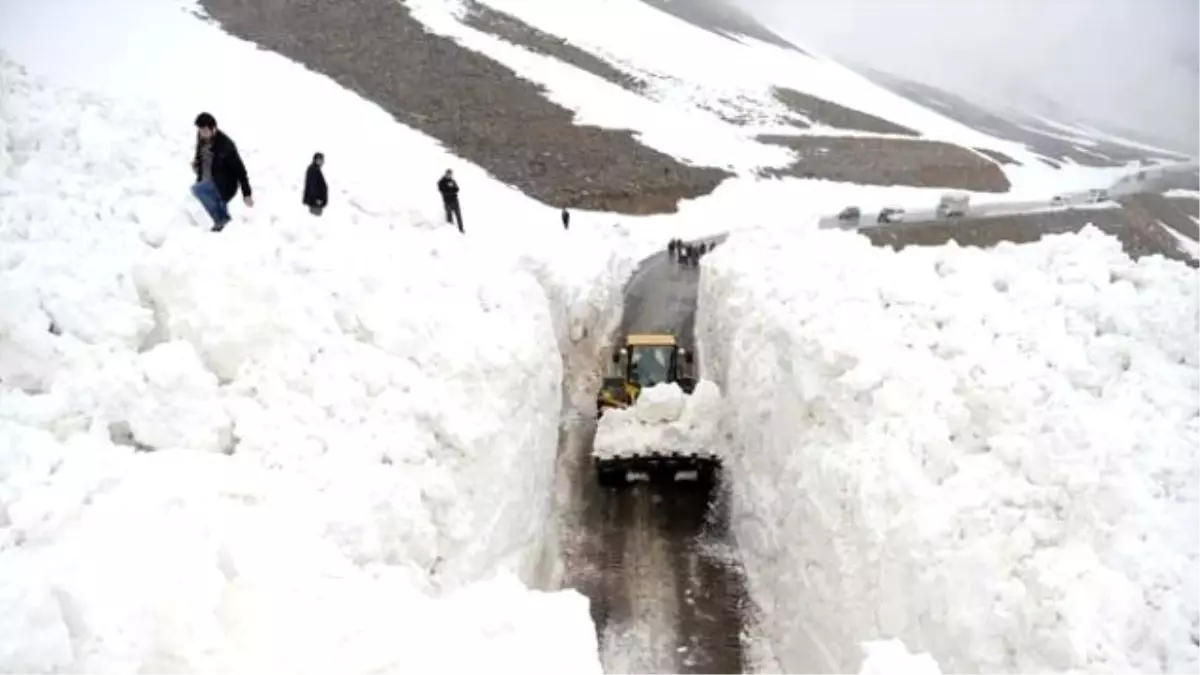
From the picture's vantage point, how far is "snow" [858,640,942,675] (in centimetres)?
582

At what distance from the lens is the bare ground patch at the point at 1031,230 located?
3306 centimetres

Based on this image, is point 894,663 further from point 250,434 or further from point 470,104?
point 470,104

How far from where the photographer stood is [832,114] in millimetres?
→ 61625

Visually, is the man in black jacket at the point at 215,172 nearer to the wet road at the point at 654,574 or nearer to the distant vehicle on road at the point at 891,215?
the wet road at the point at 654,574

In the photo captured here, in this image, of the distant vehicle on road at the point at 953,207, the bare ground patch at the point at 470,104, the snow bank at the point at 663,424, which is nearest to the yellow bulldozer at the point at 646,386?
the snow bank at the point at 663,424

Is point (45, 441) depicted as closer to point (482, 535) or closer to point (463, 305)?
point (482, 535)

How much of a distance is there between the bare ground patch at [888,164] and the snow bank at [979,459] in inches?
1320

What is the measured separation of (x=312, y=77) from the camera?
4106cm

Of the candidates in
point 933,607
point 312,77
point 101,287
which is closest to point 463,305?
point 101,287

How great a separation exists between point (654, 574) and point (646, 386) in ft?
15.7

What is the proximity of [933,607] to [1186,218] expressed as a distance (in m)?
40.1

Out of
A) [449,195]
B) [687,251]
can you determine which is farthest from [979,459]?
[687,251]

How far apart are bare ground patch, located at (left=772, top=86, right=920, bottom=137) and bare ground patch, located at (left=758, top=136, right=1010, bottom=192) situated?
142 inches

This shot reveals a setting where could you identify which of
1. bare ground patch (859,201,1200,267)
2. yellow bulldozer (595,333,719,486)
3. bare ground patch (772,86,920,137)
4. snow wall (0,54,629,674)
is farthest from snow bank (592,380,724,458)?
bare ground patch (772,86,920,137)
